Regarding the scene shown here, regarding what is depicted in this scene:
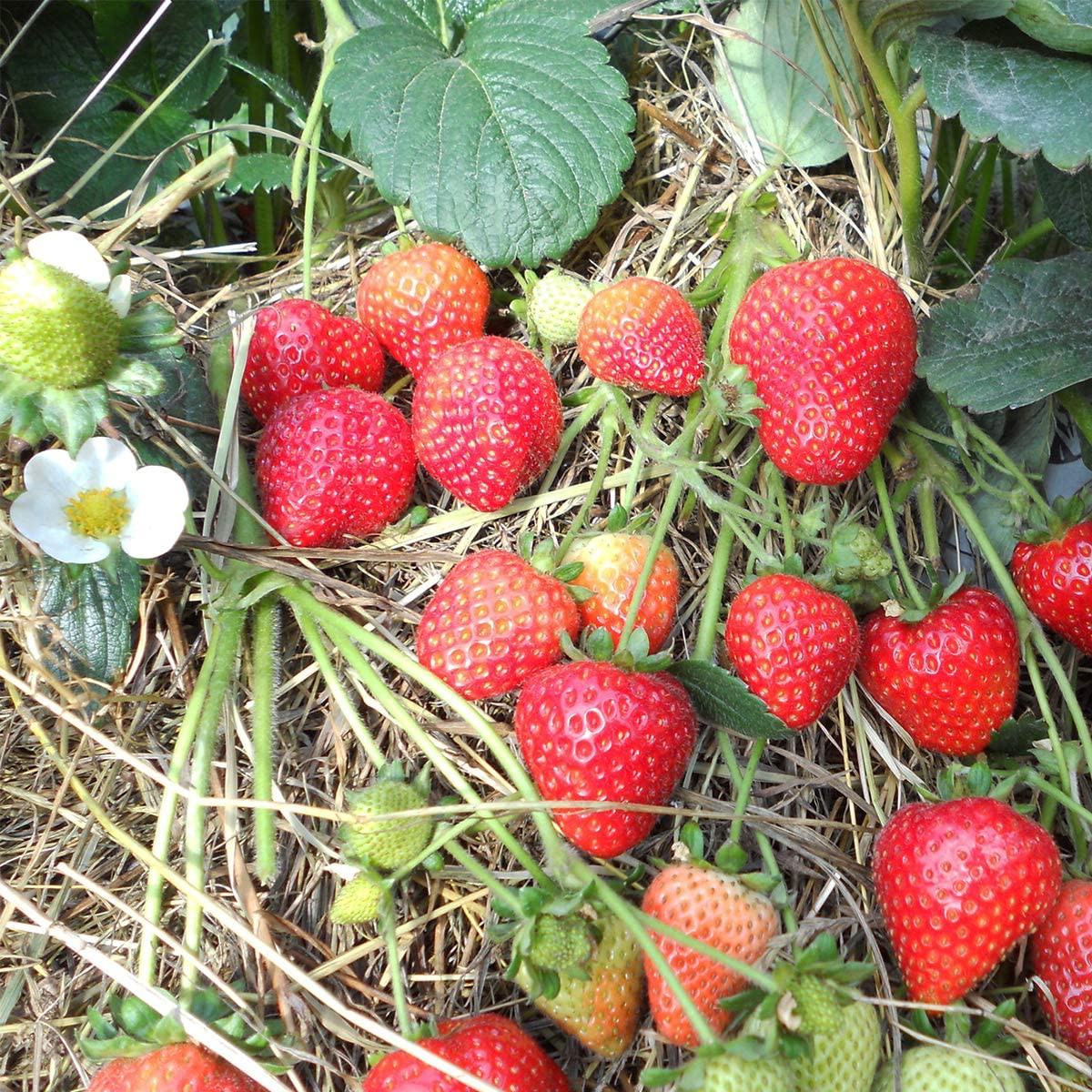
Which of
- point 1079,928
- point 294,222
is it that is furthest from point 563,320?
point 1079,928

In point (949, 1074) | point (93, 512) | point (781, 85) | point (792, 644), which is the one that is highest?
point (781, 85)

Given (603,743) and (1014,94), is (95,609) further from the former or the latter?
(1014,94)

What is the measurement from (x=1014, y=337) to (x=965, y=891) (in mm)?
547

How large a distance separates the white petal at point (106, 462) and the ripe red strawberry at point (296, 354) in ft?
0.74

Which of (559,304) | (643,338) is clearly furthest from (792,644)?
(559,304)

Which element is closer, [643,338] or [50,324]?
[50,324]

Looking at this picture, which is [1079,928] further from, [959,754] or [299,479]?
[299,479]

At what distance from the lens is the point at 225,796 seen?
3.09ft

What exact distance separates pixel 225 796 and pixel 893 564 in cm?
70

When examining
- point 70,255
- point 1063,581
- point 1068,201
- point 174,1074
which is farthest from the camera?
point 1068,201

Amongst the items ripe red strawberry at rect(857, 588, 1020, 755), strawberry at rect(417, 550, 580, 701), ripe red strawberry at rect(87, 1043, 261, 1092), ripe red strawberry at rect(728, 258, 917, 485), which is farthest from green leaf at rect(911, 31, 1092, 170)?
ripe red strawberry at rect(87, 1043, 261, 1092)

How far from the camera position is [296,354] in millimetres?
1081

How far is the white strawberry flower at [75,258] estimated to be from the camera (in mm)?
861

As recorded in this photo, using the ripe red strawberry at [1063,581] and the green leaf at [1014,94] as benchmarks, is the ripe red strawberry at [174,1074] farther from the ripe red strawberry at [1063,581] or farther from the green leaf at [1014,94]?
the green leaf at [1014,94]
